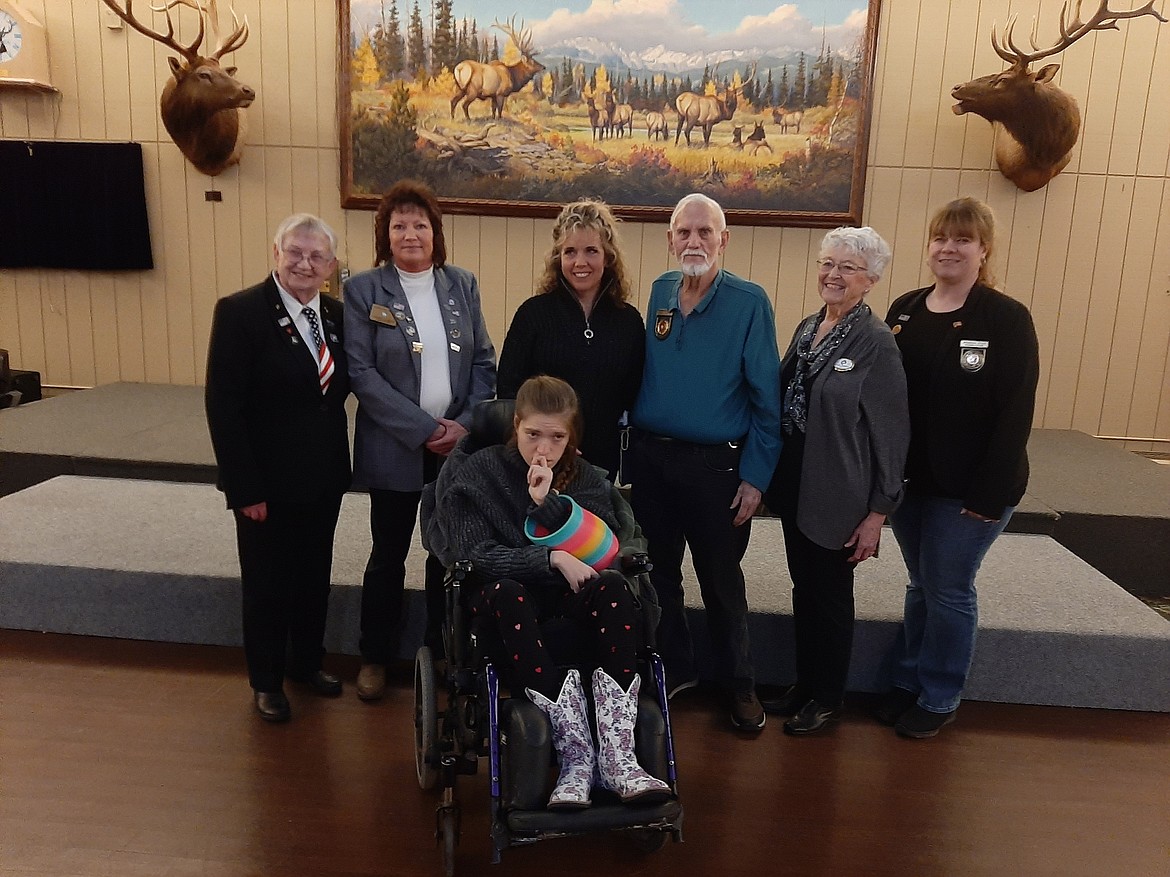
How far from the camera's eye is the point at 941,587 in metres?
2.43

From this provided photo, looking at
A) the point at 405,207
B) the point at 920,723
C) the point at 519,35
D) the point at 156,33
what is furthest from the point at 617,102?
the point at 920,723

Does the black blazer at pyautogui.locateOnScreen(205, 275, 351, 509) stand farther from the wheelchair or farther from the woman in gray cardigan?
the woman in gray cardigan

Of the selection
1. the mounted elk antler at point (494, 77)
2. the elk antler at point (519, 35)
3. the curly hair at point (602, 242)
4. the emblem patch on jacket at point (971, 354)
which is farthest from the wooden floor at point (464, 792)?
the elk antler at point (519, 35)

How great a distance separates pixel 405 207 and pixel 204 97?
343 centimetres

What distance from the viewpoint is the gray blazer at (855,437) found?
225cm

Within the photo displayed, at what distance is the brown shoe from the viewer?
262cm

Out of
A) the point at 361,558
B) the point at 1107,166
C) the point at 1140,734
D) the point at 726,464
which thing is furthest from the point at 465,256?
the point at 1140,734

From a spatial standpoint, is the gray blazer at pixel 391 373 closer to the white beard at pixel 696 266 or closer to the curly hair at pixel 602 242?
the curly hair at pixel 602 242

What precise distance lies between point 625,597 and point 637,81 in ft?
14.3

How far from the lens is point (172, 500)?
12.0 ft

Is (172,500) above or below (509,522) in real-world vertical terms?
below

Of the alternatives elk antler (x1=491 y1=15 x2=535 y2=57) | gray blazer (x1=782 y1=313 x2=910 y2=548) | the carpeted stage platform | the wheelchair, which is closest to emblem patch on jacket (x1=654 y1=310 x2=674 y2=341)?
gray blazer (x1=782 y1=313 x2=910 y2=548)

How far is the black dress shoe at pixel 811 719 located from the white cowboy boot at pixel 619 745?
2.62 ft

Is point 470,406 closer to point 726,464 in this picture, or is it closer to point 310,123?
point 726,464
